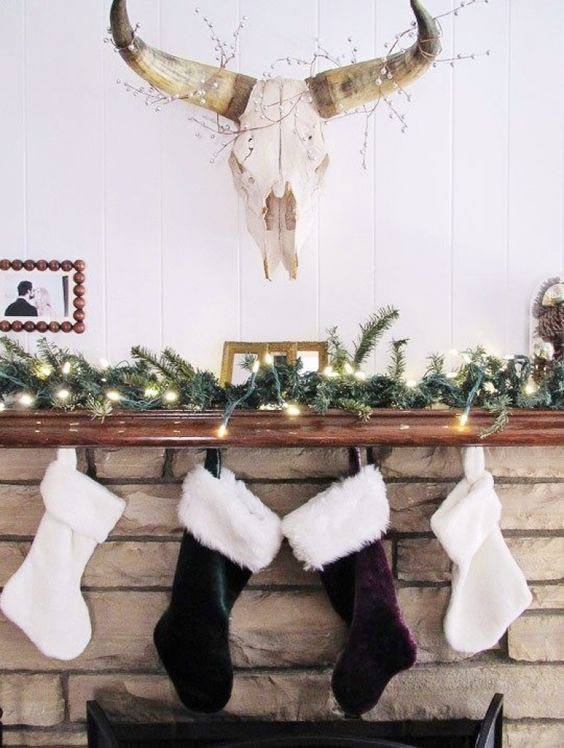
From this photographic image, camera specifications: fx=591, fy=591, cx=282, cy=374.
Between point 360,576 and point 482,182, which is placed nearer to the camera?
point 360,576

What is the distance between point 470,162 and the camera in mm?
1483

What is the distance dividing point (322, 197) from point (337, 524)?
2.62 ft

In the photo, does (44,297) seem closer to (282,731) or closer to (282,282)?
(282,282)

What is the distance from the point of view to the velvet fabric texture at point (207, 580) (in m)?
1.19

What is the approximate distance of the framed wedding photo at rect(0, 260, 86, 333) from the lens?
1.46 meters

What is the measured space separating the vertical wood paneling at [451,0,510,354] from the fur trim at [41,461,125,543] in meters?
0.91

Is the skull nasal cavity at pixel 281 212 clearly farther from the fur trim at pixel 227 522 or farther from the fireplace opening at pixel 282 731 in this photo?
the fireplace opening at pixel 282 731

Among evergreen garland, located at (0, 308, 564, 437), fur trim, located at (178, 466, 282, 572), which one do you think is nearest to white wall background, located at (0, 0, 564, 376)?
evergreen garland, located at (0, 308, 564, 437)

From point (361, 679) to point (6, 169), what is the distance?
1435 mm

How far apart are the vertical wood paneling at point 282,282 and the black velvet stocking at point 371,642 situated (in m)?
0.57

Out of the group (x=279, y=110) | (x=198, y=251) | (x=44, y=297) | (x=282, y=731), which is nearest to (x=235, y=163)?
(x=279, y=110)

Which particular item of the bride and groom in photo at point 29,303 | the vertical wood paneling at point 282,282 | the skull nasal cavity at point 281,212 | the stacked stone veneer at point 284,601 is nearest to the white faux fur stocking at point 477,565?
the stacked stone veneer at point 284,601

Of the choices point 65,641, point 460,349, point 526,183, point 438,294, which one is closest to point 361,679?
point 65,641

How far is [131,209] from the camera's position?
1.47 metres
